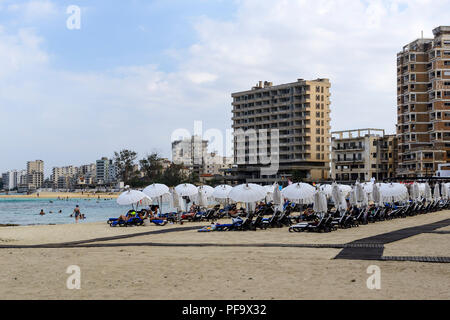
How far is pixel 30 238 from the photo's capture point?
22641mm

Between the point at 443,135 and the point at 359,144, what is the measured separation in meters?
14.7

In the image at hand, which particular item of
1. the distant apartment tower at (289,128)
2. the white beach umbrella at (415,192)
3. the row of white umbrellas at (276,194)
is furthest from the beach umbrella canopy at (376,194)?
the distant apartment tower at (289,128)

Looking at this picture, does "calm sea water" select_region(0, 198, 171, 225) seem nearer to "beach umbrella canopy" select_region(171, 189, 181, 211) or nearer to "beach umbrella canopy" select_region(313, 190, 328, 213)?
"beach umbrella canopy" select_region(171, 189, 181, 211)

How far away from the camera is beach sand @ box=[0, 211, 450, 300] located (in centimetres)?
949

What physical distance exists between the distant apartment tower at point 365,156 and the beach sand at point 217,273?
3001 inches

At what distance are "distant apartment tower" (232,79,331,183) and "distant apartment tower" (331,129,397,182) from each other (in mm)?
6793

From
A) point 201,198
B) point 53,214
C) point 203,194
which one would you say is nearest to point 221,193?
point 203,194

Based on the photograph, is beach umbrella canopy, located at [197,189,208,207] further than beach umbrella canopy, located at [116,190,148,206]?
Yes

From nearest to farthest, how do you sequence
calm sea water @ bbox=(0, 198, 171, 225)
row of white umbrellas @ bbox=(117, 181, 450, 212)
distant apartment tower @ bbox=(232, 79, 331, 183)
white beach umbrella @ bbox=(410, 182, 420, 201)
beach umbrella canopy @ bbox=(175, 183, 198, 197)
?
row of white umbrellas @ bbox=(117, 181, 450, 212) → beach umbrella canopy @ bbox=(175, 183, 198, 197) → white beach umbrella @ bbox=(410, 182, 420, 201) → calm sea water @ bbox=(0, 198, 171, 225) → distant apartment tower @ bbox=(232, 79, 331, 183)

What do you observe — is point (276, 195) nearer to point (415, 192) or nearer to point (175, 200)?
point (175, 200)

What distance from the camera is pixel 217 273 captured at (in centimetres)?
1166

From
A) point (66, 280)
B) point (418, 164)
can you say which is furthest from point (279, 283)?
point (418, 164)

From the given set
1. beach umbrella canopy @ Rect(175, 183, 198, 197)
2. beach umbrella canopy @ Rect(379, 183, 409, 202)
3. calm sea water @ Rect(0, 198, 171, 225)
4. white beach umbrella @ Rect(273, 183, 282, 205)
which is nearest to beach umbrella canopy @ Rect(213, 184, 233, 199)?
beach umbrella canopy @ Rect(175, 183, 198, 197)

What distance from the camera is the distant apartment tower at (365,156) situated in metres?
91.8
